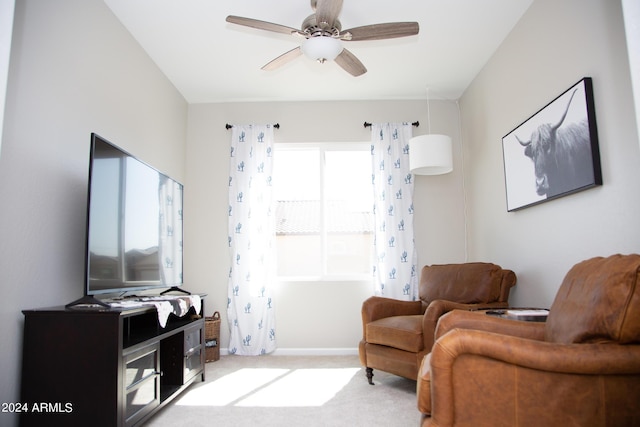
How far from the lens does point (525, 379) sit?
1322mm

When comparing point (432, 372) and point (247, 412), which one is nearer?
point (432, 372)

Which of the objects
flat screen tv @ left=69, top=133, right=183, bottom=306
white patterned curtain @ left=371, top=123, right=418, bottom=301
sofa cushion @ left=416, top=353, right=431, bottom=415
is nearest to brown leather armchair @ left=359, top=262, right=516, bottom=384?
white patterned curtain @ left=371, top=123, right=418, bottom=301

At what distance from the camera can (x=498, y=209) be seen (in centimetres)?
352

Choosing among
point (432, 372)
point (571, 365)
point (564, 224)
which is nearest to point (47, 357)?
point (432, 372)

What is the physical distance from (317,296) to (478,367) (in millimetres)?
2878

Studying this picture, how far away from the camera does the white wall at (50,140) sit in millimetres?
1919

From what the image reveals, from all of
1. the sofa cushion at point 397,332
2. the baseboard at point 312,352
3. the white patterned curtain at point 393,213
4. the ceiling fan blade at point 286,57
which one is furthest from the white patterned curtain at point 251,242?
the ceiling fan blade at point 286,57

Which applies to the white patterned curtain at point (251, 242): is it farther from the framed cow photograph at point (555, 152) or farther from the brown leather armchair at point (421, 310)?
the framed cow photograph at point (555, 152)

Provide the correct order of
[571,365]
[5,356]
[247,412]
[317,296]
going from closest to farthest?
[571,365], [5,356], [247,412], [317,296]

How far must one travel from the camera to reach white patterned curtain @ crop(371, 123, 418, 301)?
160 inches

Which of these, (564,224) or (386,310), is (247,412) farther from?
(564,224)

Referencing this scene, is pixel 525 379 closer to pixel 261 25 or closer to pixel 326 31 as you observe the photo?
pixel 326 31

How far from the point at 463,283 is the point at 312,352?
1.73 meters

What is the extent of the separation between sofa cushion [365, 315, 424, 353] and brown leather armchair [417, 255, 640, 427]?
128cm
